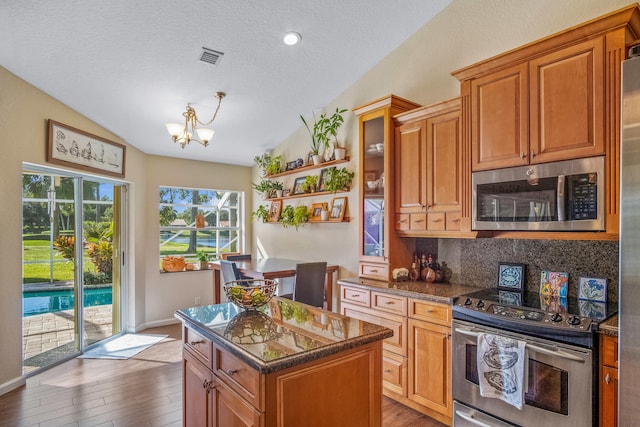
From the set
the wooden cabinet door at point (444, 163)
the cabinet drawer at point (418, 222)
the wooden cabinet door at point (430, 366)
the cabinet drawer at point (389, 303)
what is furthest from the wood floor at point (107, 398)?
the wooden cabinet door at point (444, 163)

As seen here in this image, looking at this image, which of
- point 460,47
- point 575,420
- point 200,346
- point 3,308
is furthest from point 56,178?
point 575,420

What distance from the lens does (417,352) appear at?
107 inches

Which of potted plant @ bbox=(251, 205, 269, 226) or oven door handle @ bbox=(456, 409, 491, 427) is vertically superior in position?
potted plant @ bbox=(251, 205, 269, 226)

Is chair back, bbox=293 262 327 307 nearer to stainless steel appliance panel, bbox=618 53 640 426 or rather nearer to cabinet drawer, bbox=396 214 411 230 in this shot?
cabinet drawer, bbox=396 214 411 230

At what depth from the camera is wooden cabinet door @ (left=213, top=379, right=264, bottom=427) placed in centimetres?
134

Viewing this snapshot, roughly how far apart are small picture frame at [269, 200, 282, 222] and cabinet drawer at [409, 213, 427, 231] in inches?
97.4

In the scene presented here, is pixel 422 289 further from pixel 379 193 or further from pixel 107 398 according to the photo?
pixel 107 398

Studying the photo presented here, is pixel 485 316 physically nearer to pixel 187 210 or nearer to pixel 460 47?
pixel 460 47

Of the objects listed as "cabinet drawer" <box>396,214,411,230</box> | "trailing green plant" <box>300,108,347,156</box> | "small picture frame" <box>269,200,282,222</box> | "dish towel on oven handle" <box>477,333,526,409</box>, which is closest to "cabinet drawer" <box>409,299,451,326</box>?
"dish towel on oven handle" <box>477,333,526,409</box>

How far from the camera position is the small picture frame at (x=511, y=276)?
2.68m

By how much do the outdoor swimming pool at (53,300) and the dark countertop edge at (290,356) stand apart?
2.92 metres

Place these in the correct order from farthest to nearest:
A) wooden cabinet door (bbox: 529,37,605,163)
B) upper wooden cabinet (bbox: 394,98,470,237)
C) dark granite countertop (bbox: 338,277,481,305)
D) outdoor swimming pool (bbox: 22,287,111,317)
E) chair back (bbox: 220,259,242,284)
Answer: chair back (bbox: 220,259,242,284), outdoor swimming pool (bbox: 22,287,111,317), upper wooden cabinet (bbox: 394,98,470,237), dark granite countertop (bbox: 338,277,481,305), wooden cabinet door (bbox: 529,37,605,163)

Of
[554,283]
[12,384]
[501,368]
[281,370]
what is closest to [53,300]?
[12,384]

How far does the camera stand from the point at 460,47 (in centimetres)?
315
